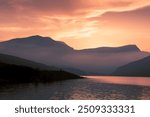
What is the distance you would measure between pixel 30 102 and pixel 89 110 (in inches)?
268

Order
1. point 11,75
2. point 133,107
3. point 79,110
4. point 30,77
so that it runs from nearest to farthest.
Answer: point 79,110, point 133,107, point 11,75, point 30,77

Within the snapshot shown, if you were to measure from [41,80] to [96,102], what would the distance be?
168181mm

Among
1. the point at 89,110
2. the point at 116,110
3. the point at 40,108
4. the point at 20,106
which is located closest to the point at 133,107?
the point at 116,110

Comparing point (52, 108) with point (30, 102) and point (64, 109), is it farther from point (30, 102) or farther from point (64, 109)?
point (30, 102)

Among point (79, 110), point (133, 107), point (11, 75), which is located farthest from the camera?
point (11, 75)

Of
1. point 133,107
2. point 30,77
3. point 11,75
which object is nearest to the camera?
point 133,107

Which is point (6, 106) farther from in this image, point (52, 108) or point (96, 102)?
point (96, 102)

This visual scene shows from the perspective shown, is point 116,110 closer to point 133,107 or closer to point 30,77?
point 133,107

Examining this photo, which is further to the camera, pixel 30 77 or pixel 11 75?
pixel 30 77

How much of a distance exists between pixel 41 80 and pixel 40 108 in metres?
169

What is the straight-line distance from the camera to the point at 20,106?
3133 centimetres

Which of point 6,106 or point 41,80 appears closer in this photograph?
point 6,106

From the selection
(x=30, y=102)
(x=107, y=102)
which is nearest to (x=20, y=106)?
(x=30, y=102)

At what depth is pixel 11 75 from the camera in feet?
603
